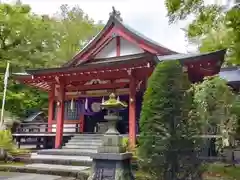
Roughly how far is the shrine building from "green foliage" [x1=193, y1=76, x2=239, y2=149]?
9.33ft

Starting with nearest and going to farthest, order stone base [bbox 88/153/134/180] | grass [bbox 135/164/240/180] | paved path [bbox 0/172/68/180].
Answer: stone base [bbox 88/153/134/180], grass [bbox 135/164/240/180], paved path [bbox 0/172/68/180]

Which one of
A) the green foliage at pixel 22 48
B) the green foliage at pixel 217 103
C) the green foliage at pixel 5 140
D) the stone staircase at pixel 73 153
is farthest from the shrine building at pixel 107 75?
the green foliage at pixel 22 48

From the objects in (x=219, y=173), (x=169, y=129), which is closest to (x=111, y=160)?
(x=169, y=129)

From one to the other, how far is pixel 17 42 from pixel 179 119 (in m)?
17.1

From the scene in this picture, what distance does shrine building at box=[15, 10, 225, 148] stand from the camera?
11.2 metres

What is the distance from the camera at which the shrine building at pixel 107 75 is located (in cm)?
1120

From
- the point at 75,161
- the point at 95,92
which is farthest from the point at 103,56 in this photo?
the point at 75,161

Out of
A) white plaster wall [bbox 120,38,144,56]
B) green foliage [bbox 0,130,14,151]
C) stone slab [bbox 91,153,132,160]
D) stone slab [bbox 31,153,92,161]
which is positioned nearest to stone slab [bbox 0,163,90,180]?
stone slab [bbox 31,153,92,161]

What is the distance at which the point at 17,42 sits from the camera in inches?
803

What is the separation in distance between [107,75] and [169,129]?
19.9 feet

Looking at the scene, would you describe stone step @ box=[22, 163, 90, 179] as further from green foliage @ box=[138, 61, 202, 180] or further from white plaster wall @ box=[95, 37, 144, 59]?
white plaster wall @ box=[95, 37, 144, 59]

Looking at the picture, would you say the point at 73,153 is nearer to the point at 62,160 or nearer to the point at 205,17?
the point at 62,160

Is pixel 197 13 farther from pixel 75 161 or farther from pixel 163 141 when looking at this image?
pixel 75 161

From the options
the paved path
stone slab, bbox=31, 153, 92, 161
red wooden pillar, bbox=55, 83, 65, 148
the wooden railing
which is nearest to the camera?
the paved path
